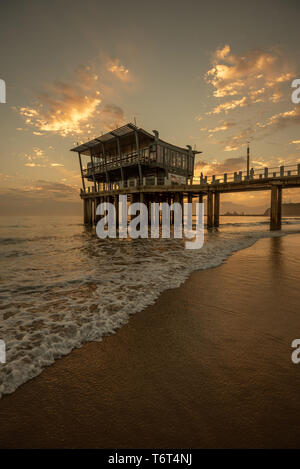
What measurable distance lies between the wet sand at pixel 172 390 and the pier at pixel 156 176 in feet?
57.2

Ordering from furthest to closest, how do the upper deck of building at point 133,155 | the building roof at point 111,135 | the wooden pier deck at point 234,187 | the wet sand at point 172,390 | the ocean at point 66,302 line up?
the upper deck of building at point 133,155 < the building roof at point 111,135 < the wooden pier deck at point 234,187 < the ocean at point 66,302 < the wet sand at point 172,390

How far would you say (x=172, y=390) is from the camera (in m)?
2.01

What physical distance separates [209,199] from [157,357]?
2059 cm

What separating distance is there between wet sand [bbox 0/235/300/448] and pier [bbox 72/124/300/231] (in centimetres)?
1744

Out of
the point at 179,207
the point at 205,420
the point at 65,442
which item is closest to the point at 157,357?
the point at 205,420

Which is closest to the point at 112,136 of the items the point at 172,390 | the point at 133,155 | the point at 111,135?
the point at 111,135

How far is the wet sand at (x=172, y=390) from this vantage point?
1579 mm

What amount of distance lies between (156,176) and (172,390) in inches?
1058

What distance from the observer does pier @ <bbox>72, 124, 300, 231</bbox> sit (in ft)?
60.3

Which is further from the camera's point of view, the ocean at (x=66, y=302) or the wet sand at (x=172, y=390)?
the ocean at (x=66, y=302)

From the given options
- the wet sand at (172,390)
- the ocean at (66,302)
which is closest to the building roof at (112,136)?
the ocean at (66,302)

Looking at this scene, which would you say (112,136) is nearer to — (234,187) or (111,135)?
(111,135)

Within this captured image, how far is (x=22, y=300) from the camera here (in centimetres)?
456

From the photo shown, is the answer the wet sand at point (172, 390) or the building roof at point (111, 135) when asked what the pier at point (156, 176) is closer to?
the building roof at point (111, 135)
